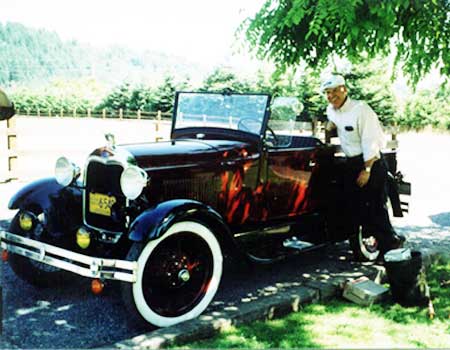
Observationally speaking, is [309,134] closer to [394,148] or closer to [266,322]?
[394,148]

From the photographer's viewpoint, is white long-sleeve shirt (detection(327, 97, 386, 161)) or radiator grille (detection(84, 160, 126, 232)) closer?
radiator grille (detection(84, 160, 126, 232))

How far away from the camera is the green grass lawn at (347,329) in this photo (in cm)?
339

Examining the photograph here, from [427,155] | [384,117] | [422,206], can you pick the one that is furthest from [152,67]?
[422,206]

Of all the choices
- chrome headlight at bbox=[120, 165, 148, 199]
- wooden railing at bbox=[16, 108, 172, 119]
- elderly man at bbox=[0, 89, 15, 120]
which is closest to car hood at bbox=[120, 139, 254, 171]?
chrome headlight at bbox=[120, 165, 148, 199]

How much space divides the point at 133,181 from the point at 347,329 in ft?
6.27

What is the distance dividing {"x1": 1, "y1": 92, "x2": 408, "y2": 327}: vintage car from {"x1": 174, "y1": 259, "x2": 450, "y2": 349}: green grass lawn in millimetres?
509

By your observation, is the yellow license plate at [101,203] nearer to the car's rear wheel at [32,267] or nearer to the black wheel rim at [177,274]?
the car's rear wheel at [32,267]

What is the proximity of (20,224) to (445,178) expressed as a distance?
35.8 ft

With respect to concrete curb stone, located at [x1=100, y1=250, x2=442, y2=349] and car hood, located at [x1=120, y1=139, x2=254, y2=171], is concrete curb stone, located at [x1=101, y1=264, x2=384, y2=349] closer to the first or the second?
concrete curb stone, located at [x1=100, y1=250, x2=442, y2=349]

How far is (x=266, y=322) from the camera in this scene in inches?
149

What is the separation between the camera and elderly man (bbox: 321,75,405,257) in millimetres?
4789

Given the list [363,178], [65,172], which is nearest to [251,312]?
[363,178]

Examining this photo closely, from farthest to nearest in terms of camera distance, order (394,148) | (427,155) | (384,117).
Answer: (384,117)
(427,155)
(394,148)

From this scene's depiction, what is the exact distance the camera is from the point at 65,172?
14.9ft
